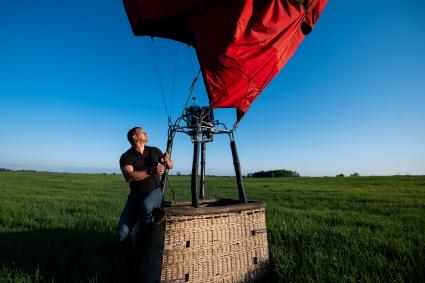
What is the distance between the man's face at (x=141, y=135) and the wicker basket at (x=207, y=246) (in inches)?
52.0

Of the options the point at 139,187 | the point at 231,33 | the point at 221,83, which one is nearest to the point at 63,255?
the point at 139,187

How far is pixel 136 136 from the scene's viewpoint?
4.75 metres

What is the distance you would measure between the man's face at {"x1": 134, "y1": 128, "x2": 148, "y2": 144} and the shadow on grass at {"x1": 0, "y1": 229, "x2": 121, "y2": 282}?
6.36 ft

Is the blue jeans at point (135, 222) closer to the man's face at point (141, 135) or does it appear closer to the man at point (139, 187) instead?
the man at point (139, 187)

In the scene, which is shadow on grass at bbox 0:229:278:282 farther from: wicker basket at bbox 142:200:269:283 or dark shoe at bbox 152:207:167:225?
dark shoe at bbox 152:207:167:225

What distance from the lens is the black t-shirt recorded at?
459 centimetres

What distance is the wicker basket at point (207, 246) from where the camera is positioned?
357 centimetres

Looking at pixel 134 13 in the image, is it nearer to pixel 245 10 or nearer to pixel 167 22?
pixel 167 22

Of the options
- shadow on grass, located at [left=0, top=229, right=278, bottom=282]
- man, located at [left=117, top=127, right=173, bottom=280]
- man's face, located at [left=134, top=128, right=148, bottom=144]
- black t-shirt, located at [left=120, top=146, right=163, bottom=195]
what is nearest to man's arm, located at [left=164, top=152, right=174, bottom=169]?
man, located at [left=117, top=127, right=173, bottom=280]

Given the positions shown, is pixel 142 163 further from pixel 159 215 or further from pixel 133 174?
pixel 159 215

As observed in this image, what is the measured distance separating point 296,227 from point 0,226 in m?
6.95

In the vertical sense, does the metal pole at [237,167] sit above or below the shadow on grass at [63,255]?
above

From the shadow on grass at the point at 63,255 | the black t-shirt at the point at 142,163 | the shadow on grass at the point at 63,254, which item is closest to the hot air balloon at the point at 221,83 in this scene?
the shadow on grass at the point at 63,255

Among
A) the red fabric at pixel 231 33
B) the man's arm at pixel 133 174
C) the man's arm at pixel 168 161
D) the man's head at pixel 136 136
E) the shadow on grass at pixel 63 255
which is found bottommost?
the shadow on grass at pixel 63 255
